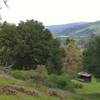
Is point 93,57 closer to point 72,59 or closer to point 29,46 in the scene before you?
point 72,59

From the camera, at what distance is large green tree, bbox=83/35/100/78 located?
286 ft

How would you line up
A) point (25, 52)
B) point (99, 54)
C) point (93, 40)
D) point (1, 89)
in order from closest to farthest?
point (1, 89), point (25, 52), point (99, 54), point (93, 40)

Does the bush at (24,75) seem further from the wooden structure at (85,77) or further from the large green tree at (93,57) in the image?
the wooden structure at (85,77)

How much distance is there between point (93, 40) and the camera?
94.6 meters

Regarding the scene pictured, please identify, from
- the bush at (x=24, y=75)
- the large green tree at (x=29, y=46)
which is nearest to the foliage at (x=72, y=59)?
the large green tree at (x=29, y=46)

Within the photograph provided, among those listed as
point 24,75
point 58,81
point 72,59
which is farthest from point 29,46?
point 72,59

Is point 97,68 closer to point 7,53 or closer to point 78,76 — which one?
point 78,76

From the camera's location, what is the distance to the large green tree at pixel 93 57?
87.1 metres

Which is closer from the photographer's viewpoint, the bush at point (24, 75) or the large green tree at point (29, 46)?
the bush at point (24, 75)

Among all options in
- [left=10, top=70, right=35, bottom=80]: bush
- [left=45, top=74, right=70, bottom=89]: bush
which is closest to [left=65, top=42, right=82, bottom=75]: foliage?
[left=45, top=74, right=70, bottom=89]: bush

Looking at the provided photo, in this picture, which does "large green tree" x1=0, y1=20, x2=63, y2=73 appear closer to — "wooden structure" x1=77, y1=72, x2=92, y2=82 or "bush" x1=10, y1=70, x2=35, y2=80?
"wooden structure" x1=77, y1=72, x2=92, y2=82

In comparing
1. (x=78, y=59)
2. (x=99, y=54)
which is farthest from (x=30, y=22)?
(x=78, y=59)

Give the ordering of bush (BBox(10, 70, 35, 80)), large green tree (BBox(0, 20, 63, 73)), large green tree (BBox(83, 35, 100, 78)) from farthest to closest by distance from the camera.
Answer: large green tree (BBox(83, 35, 100, 78))
large green tree (BBox(0, 20, 63, 73))
bush (BBox(10, 70, 35, 80))

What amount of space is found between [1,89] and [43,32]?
5058cm
